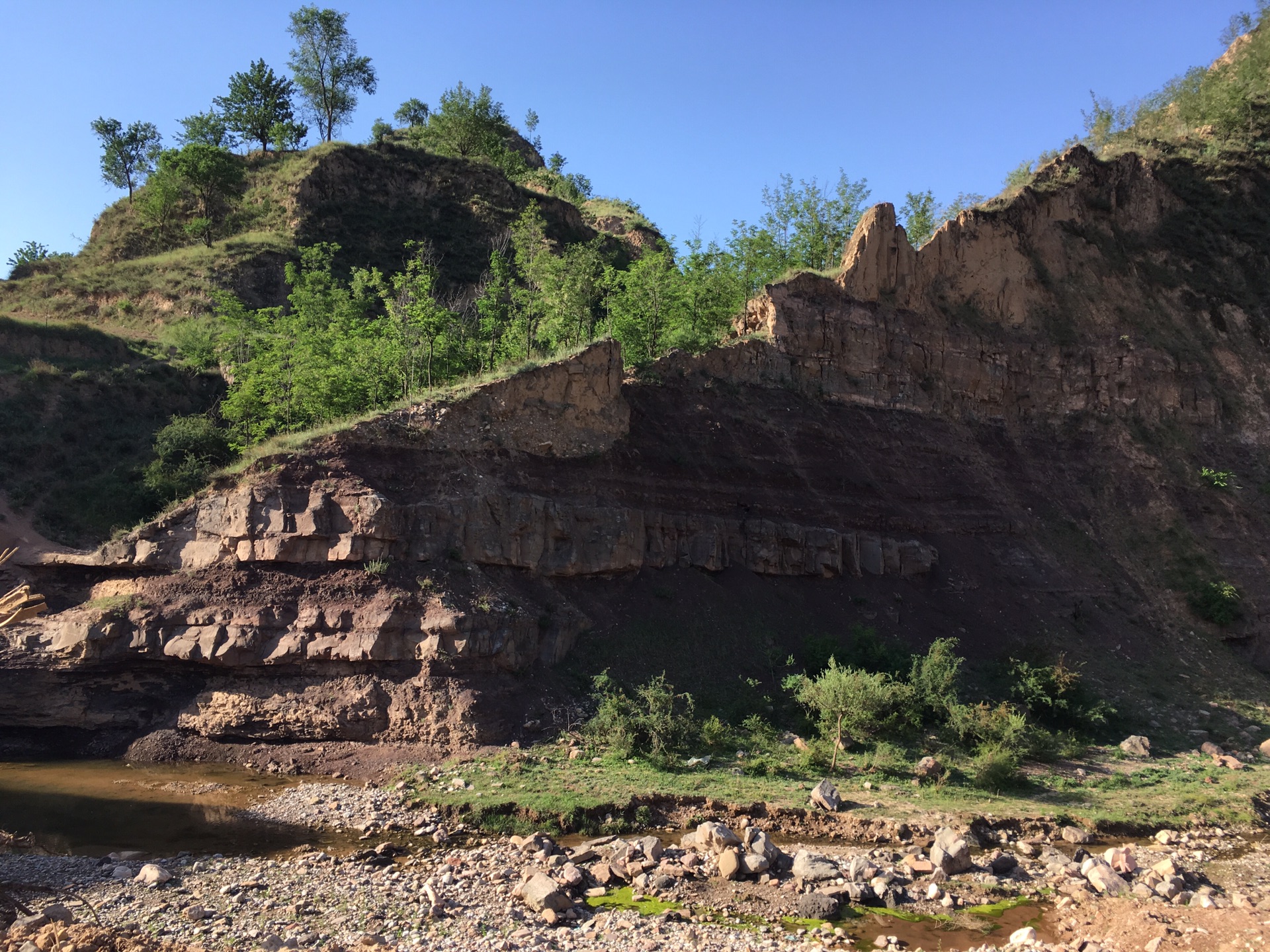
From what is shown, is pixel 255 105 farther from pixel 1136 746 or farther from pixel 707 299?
pixel 1136 746

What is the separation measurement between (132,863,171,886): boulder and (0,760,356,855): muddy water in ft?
4.30

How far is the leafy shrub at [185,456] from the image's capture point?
24.1m

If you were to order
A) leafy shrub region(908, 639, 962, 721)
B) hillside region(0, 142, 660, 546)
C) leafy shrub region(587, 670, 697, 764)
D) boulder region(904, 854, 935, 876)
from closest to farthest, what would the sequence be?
boulder region(904, 854, 935, 876), leafy shrub region(587, 670, 697, 764), leafy shrub region(908, 639, 962, 721), hillside region(0, 142, 660, 546)

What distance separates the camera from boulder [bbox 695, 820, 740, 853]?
49.0ft

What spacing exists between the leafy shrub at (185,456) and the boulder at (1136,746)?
1012 inches

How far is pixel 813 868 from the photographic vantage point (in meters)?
14.0

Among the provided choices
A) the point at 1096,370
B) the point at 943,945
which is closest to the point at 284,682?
the point at 943,945

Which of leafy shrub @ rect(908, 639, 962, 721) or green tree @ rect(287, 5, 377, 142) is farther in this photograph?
green tree @ rect(287, 5, 377, 142)

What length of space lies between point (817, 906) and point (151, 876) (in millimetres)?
10142

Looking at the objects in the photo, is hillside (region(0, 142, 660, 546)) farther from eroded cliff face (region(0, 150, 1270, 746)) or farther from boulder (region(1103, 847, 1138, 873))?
boulder (region(1103, 847, 1138, 873))

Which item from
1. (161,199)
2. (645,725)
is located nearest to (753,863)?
(645,725)

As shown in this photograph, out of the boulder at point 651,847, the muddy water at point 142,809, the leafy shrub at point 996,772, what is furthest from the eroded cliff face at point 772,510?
the leafy shrub at point 996,772

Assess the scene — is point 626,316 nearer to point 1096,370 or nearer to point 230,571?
point 230,571

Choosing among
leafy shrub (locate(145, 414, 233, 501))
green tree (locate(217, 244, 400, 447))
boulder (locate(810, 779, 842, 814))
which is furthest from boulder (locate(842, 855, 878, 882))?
leafy shrub (locate(145, 414, 233, 501))
